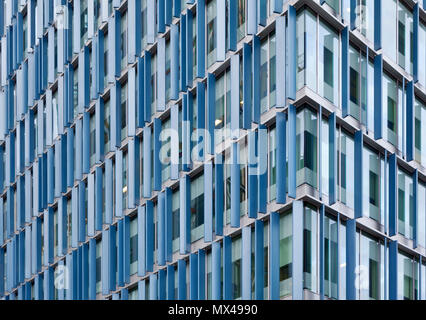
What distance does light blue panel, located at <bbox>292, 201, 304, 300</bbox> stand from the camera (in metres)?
30.3

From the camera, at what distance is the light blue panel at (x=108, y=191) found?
42.0 meters

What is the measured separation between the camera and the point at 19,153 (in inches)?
2062

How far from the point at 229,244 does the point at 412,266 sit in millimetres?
6195

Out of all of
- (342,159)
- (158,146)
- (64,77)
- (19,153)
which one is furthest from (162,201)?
(19,153)

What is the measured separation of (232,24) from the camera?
34781 millimetres

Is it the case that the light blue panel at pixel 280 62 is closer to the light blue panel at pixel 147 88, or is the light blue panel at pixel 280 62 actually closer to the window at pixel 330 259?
the window at pixel 330 259

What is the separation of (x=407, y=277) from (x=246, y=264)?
590 centimetres

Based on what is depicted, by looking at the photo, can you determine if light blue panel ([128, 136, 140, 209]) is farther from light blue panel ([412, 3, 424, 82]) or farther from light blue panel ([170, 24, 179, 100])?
light blue panel ([412, 3, 424, 82])

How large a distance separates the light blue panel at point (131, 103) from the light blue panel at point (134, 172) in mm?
369

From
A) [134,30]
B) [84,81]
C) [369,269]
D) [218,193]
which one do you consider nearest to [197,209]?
[218,193]

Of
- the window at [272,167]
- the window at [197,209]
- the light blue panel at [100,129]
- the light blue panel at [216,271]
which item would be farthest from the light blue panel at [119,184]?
the window at [272,167]

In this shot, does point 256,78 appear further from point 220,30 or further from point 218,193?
point 218,193

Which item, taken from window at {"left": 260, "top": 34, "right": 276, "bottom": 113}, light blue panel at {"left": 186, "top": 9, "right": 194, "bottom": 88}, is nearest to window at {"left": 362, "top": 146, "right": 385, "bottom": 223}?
window at {"left": 260, "top": 34, "right": 276, "bottom": 113}

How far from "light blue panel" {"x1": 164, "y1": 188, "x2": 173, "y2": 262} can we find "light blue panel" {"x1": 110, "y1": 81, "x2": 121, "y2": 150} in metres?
4.77
